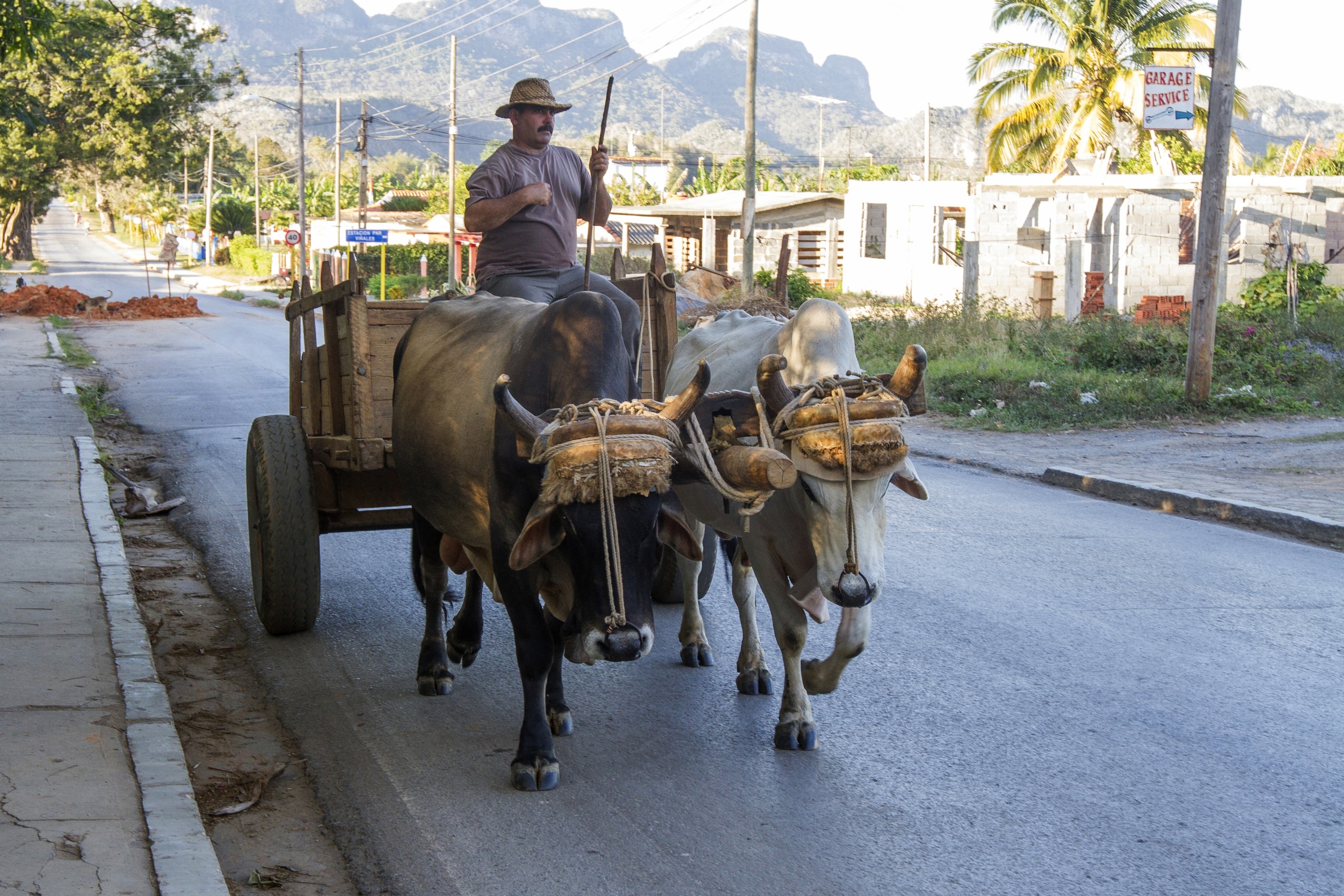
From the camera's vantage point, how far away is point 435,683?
539cm

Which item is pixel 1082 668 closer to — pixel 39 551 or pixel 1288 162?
pixel 39 551

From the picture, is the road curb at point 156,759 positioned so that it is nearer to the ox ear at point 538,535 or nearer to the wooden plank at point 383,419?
the ox ear at point 538,535

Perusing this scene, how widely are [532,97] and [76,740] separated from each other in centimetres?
354

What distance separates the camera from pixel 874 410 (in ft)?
13.8

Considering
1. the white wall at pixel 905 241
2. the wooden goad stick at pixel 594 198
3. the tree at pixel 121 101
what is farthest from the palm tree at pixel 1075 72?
the tree at pixel 121 101

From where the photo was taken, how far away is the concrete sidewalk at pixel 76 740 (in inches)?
143

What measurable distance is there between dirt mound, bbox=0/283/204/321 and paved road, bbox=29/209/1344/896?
25844 millimetres

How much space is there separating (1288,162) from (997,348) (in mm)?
34827

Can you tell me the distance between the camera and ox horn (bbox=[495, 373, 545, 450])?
3850mm

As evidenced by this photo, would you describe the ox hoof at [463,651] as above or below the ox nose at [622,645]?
below

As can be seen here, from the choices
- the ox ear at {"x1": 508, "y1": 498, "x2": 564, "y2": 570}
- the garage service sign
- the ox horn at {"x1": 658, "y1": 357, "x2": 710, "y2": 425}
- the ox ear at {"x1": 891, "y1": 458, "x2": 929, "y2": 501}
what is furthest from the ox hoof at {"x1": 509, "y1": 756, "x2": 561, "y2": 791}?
the garage service sign

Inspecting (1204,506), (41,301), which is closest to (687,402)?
(1204,506)

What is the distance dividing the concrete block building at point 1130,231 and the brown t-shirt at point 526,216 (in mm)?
19786

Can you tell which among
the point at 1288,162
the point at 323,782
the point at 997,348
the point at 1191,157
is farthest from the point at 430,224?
the point at 323,782
